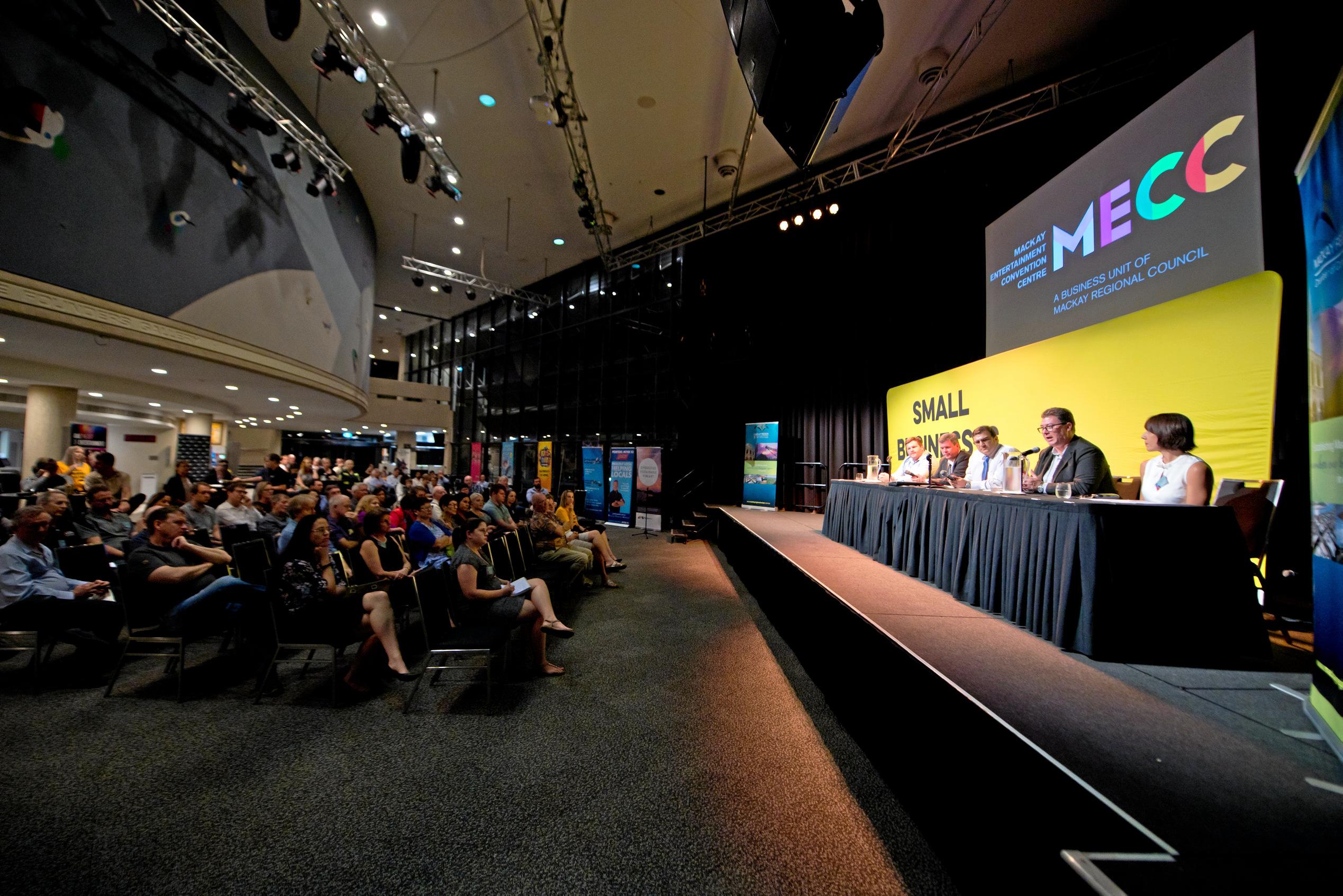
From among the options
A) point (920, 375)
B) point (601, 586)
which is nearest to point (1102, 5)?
point (920, 375)

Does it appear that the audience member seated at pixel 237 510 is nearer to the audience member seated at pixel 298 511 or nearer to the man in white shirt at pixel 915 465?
the audience member seated at pixel 298 511

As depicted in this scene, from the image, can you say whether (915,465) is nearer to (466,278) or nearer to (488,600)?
(488,600)

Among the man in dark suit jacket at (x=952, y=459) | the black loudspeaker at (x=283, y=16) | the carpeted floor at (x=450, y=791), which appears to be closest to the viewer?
the carpeted floor at (x=450, y=791)

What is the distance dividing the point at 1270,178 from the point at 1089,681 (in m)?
4.00

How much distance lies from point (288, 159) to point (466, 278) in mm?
4838

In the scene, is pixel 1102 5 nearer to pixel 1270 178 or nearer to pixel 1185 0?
pixel 1185 0

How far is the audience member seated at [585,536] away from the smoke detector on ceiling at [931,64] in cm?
643

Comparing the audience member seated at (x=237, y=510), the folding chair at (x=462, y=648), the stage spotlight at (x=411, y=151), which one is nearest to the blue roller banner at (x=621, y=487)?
the stage spotlight at (x=411, y=151)

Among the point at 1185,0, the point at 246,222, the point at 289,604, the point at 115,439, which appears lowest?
the point at 289,604

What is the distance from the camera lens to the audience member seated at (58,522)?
301 centimetres

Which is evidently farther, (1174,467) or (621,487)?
(621,487)

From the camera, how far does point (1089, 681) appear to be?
1.71 m

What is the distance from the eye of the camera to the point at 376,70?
5.05 metres

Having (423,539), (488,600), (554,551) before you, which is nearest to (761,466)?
(554,551)
